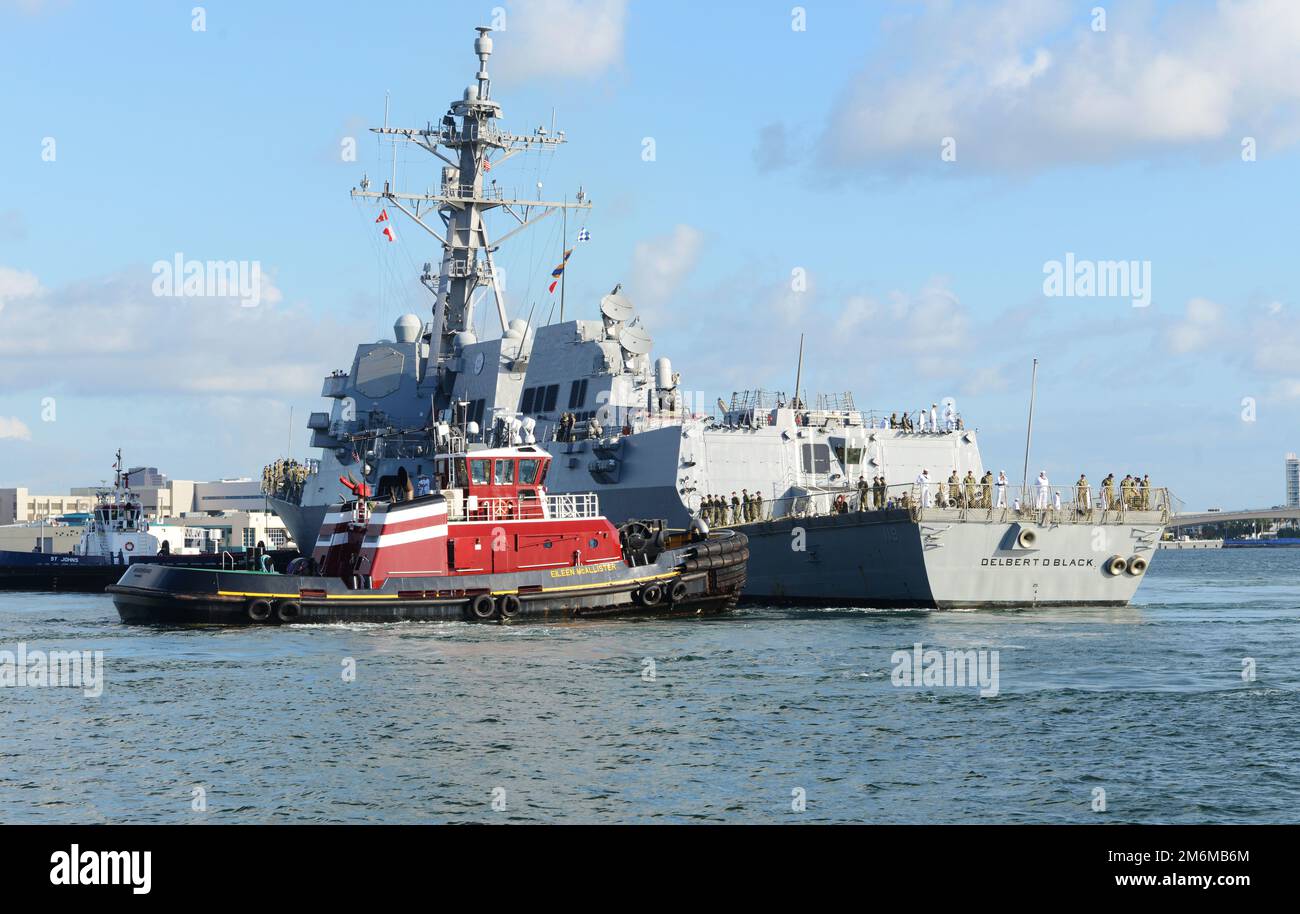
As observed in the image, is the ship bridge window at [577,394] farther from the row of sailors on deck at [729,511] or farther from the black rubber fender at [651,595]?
the black rubber fender at [651,595]

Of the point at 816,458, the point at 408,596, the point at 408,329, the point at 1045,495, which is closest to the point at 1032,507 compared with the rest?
the point at 1045,495

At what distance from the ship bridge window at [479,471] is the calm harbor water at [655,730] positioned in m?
5.55

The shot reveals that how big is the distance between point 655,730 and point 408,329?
43.2 m

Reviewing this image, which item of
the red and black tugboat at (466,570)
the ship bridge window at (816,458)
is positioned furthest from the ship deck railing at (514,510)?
the ship bridge window at (816,458)

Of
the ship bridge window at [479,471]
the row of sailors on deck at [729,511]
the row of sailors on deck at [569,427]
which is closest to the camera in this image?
the ship bridge window at [479,471]

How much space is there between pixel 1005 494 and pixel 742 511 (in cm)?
870

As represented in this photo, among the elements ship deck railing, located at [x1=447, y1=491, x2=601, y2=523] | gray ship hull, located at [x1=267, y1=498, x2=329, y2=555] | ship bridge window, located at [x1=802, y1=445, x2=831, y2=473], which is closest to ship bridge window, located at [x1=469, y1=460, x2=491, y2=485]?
ship deck railing, located at [x1=447, y1=491, x2=601, y2=523]

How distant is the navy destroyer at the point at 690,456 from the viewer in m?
38.0

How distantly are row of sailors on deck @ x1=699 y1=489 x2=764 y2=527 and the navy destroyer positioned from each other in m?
0.07

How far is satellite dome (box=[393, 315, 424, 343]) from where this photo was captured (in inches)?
2421

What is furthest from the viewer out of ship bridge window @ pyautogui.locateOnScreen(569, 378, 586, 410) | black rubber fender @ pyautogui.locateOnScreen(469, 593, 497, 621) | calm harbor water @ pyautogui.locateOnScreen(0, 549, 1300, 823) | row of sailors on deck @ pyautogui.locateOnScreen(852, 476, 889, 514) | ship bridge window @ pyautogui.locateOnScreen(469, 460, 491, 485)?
ship bridge window @ pyautogui.locateOnScreen(569, 378, 586, 410)

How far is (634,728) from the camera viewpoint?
20828 mm

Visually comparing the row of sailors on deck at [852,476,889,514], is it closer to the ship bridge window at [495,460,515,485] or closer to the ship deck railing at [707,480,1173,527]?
the ship deck railing at [707,480,1173,527]

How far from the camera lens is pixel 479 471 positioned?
1478 inches
